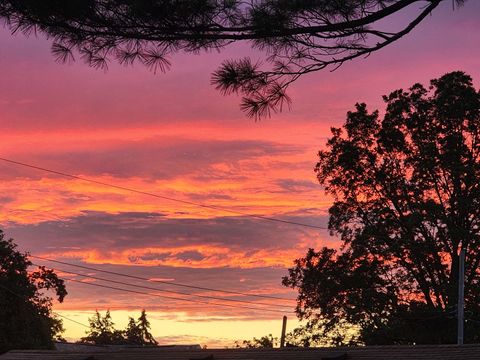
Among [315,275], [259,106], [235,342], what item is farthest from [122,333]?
[259,106]

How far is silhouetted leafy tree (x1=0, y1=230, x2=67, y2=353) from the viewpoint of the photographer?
44.9 meters

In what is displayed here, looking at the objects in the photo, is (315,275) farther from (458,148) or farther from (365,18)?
(365,18)

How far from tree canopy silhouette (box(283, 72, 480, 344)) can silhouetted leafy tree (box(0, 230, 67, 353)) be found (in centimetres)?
1876

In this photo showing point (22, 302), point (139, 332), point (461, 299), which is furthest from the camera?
point (139, 332)

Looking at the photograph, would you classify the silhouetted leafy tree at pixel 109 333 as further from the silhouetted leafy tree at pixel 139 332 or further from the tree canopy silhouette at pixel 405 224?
the tree canopy silhouette at pixel 405 224

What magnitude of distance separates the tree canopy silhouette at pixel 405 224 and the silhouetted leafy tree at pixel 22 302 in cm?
1876

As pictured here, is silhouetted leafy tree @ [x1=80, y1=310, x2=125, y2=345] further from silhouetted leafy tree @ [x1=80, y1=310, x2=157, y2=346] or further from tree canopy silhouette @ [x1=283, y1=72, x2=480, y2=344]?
tree canopy silhouette @ [x1=283, y1=72, x2=480, y2=344]

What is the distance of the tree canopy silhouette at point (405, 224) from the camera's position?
3038cm

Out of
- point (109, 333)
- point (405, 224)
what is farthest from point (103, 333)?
point (405, 224)

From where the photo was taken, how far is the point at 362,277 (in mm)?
30859

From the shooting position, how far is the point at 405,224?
30.7 meters

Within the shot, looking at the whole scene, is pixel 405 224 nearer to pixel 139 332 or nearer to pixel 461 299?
pixel 461 299

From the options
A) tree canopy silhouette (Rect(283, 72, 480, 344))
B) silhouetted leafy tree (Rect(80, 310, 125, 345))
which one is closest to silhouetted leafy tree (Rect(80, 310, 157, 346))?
silhouetted leafy tree (Rect(80, 310, 125, 345))

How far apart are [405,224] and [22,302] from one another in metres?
23.4
